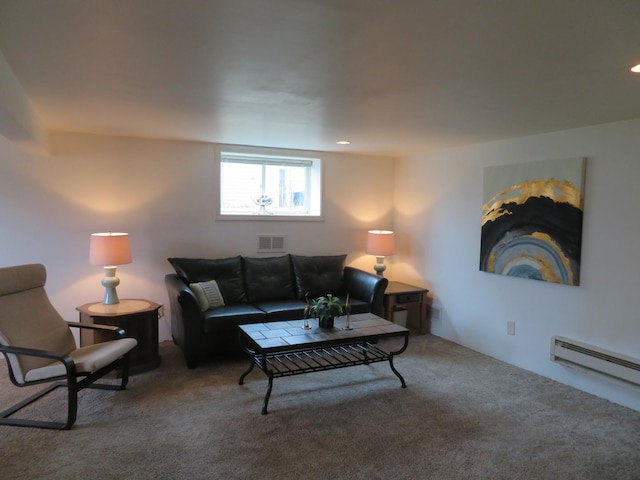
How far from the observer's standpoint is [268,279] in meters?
4.53

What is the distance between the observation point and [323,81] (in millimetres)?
2328

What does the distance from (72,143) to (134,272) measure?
4.58ft

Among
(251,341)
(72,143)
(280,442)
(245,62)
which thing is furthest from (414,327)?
(72,143)

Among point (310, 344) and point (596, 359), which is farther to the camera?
point (596, 359)

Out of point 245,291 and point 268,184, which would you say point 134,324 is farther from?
point 268,184

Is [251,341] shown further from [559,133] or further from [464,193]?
[559,133]

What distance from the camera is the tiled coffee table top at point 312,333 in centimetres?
301

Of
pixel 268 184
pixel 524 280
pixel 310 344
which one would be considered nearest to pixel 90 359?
pixel 310 344

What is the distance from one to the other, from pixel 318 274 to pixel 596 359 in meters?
2.73

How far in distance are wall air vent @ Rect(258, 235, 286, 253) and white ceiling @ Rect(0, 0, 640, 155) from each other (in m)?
1.74

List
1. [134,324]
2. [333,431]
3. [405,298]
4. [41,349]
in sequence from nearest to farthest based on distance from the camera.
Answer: [333,431]
[41,349]
[134,324]
[405,298]

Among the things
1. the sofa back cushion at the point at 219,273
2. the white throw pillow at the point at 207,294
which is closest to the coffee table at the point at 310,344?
the white throw pillow at the point at 207,294

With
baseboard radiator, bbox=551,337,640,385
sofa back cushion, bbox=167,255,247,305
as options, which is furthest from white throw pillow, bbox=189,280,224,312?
baseboard radiator, bbox=551,337,640,385

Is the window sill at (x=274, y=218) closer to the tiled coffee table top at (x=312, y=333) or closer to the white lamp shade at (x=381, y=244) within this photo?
the white lamp shade at (x=381, y=244)
